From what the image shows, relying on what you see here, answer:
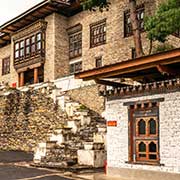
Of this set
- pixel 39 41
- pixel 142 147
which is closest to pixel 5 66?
pixel 39 41

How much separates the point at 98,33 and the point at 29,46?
7.60 m

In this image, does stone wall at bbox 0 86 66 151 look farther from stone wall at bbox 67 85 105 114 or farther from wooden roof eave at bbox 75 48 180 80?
wooden roof eave at bbox 75 48 180 80

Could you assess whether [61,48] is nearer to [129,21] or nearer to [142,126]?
[129,21]

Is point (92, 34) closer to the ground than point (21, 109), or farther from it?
farther from it

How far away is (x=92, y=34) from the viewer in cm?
3147

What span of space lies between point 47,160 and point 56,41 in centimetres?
1621

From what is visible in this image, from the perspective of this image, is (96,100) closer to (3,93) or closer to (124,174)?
(3,93)

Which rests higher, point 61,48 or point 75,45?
point 75,45

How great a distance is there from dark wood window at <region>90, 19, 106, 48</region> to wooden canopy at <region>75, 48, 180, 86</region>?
15163 mm

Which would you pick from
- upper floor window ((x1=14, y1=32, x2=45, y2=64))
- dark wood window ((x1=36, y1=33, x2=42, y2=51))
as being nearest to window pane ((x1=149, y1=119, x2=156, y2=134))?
upper floor window ((x1=14, y1=32, x2=45, y2=64))

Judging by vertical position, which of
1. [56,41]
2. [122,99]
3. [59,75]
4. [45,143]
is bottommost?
[45,143]

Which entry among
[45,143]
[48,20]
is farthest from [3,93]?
[45,143]

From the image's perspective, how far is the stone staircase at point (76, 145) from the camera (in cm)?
1809

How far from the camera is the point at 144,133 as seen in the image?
1391 cm
